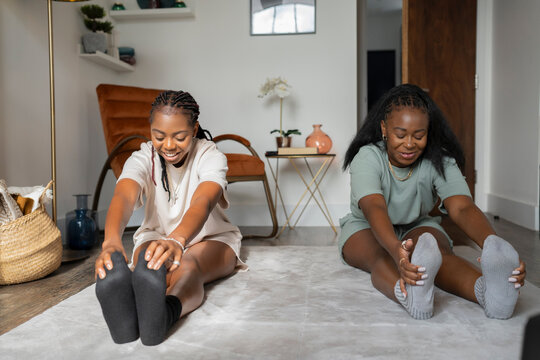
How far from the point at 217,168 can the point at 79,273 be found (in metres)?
0.93

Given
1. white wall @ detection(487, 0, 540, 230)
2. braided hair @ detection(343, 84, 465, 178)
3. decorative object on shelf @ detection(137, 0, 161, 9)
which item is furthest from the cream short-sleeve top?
white wall @ detection(487, 0, 540, 230)

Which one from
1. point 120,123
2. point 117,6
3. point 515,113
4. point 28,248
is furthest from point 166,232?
point 515,113

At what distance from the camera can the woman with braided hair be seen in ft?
3.54

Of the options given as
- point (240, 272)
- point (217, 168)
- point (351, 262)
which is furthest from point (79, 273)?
point (351, 262)

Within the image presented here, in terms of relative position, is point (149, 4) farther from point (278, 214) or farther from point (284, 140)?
point (278, 214)

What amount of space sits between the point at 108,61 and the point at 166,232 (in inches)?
81.3

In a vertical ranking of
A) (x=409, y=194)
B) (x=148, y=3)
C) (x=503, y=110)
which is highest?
(x=148, y=3)

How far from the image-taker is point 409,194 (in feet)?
5.68

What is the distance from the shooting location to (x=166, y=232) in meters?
1.69

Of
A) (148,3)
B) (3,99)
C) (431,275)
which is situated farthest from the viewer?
(148,3)

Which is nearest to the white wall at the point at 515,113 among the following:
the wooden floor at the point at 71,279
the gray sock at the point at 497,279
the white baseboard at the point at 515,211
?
the white baseboard at the point at 515,211

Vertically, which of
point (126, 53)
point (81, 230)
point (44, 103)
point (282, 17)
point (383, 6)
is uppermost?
point (383, 6)

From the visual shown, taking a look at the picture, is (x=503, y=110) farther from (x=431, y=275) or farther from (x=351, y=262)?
(x=431, y=275)

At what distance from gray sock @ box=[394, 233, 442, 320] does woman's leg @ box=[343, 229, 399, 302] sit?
3.7 inches
